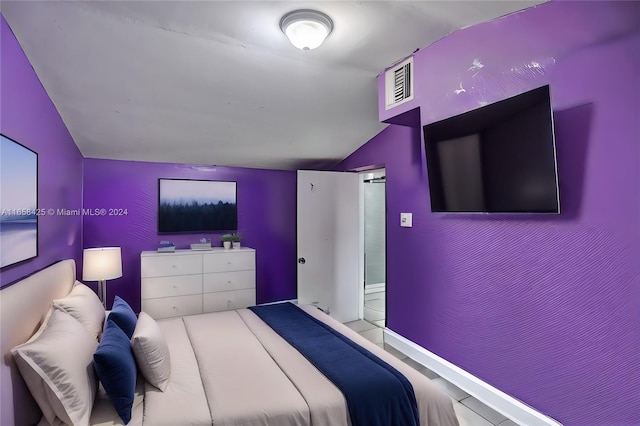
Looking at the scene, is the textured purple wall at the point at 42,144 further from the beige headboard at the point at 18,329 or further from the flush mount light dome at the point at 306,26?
the flush mount light dome at the point at 306,26

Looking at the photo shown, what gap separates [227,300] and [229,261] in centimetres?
46

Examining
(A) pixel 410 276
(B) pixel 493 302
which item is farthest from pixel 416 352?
(B) pixel 493 302

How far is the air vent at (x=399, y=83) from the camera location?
267 cm

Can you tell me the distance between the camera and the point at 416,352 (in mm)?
3123

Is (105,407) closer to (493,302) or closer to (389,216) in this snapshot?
(493,302)

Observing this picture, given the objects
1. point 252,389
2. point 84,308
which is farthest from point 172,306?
point 252,389

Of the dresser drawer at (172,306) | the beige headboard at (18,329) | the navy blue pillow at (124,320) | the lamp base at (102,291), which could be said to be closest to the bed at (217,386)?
the beige headboard at (18,329)

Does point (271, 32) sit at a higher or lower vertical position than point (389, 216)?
higher

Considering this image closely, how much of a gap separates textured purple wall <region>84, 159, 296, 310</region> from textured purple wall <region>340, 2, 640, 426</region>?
7.98 ft

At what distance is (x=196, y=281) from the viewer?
12.6 ft

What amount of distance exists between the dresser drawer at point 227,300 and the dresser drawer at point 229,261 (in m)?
0.28

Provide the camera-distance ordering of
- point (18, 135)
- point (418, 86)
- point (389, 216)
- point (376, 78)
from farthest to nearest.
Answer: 1. point (389, 216)
2. point (376, 78)
3. point (418, 86)
4. point (18, 135)

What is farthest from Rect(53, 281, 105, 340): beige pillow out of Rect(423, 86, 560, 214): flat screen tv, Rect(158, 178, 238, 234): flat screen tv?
Rect(423, 86, 560, 214): flat screen tv

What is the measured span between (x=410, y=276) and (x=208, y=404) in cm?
219
